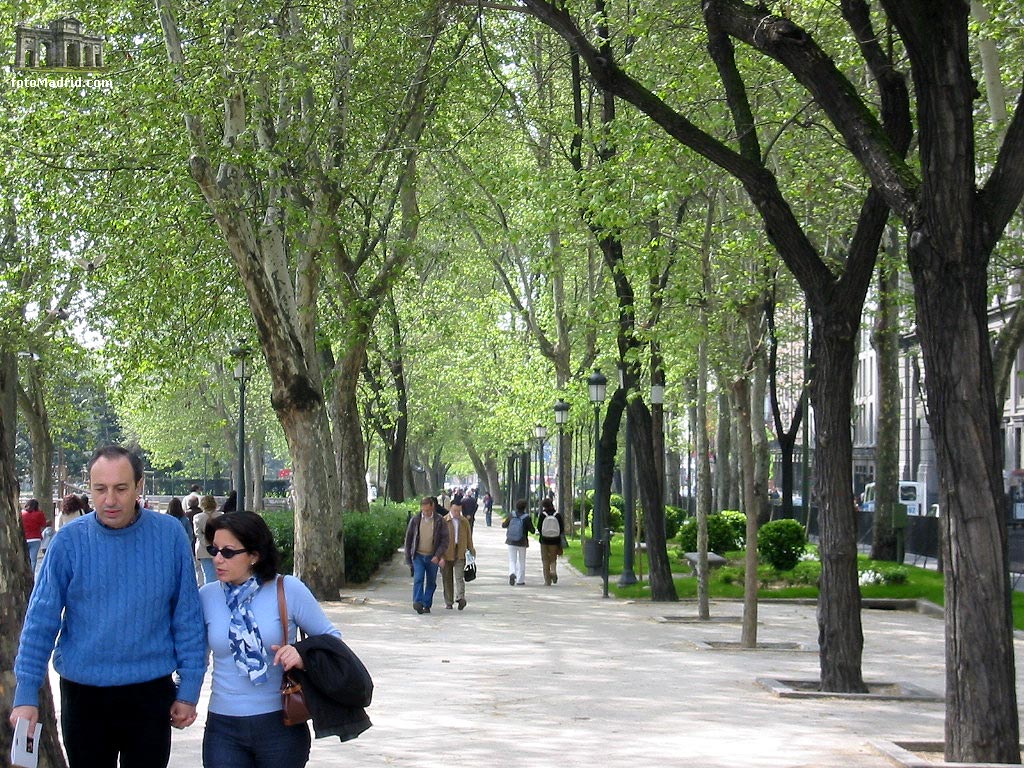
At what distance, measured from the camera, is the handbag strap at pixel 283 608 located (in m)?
5.32

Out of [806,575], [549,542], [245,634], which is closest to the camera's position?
[245,634]

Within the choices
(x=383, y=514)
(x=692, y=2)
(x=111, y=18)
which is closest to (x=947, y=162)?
(x=692, y=2)

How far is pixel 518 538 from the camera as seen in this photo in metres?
28.8

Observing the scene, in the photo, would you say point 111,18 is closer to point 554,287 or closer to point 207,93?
point 207,93

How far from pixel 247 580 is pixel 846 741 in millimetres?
6170

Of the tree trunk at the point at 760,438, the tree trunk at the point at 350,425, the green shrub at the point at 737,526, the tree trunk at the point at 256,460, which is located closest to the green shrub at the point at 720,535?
the green shrub at the point at 737,526

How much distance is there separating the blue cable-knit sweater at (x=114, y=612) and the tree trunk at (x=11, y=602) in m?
0.81

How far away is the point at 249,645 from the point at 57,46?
20855 millimetres

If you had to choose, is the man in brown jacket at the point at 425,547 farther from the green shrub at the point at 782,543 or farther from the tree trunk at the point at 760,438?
the tree trunk at the point at 760,438

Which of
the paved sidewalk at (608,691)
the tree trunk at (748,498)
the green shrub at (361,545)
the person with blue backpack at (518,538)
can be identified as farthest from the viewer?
the person with blue backpack at (518,538)

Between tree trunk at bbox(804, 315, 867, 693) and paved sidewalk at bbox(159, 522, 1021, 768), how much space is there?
0.38 m

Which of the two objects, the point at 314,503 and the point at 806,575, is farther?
the point at 806,575

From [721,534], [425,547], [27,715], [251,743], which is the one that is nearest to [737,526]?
[721,534]
